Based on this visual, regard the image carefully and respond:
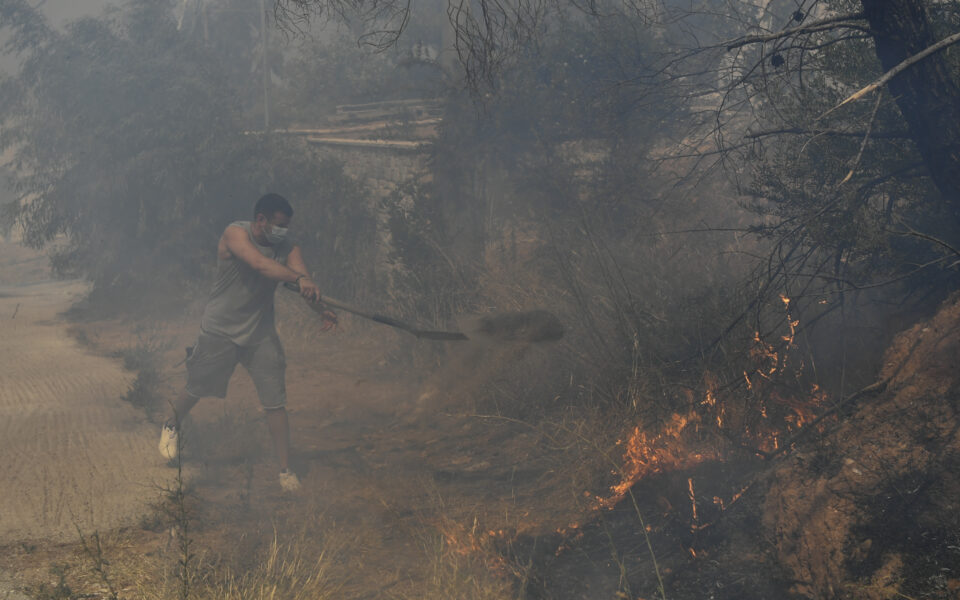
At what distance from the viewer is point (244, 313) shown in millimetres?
5719

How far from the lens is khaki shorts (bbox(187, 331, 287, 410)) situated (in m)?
5.68

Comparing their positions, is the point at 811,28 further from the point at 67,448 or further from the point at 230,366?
the point at 67,448

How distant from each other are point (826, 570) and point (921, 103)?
9.55 ft

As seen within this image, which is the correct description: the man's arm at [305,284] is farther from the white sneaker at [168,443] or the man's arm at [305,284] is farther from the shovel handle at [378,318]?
the white sneaker at [168,443]

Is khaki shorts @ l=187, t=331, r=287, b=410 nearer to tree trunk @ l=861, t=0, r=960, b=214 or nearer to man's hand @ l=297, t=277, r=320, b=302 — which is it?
man's hand @ l=297, t=277, r=320, b=302

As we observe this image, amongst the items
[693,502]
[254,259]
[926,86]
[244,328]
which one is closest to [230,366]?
[244,328]

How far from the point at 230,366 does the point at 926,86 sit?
5.45 meters

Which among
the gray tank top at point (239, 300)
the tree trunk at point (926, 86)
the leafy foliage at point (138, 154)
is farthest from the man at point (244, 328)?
the leafy foliage at point (138, 154)

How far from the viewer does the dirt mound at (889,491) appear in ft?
9.83

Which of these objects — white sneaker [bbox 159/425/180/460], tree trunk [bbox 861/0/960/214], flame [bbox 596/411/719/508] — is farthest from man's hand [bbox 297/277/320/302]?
tree trunk [bbox 861/0/960/214]

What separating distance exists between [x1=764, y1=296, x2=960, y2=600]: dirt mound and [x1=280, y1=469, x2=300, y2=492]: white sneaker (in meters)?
3.51

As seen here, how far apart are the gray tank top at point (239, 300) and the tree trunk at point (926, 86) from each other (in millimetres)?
4662

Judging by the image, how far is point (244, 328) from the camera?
18.8 feet

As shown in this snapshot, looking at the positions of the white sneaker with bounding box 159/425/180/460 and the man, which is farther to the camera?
the man
